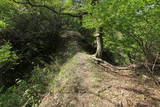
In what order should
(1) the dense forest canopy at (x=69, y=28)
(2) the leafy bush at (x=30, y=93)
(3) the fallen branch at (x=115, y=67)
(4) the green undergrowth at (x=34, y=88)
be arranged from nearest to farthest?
(1) the dense forest canopy at (x=69, y=28) → (2) the leafy bush at (x=30, y=93) → (4) the green undergrowth at (x=34, y=88) → (3) the fallen branch at (x=115, y=67)

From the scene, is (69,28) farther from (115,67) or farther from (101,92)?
(101,92)

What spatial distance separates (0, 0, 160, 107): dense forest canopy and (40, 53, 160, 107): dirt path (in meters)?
0.75

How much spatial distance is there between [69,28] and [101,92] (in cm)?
817

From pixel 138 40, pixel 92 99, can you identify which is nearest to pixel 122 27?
pixel 138 40

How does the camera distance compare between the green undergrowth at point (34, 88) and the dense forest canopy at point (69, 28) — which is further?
the green undergrowth at point (34, 88)

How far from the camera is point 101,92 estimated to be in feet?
13.2

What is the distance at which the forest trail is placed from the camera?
11.7ft

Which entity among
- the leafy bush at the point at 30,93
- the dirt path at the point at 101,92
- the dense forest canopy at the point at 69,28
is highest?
the dense forest canopy at the point at 69,28

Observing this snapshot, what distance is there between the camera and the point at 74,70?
562 centimetres

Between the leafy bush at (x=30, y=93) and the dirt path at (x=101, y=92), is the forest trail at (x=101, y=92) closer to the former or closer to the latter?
the dirt path at (x=101, y=92)

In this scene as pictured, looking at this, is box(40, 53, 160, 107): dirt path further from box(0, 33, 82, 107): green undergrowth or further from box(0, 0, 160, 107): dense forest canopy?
box(0, 0, 160, 107): dense forest canopy

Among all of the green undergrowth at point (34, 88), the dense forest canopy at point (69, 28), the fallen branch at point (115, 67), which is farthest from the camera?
the fallen branch at point (115, 67)

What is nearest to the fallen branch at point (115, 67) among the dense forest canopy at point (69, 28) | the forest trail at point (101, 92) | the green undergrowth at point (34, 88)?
the dense forest canopy at point (69, 28)

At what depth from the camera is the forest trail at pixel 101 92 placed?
3.57 meters
